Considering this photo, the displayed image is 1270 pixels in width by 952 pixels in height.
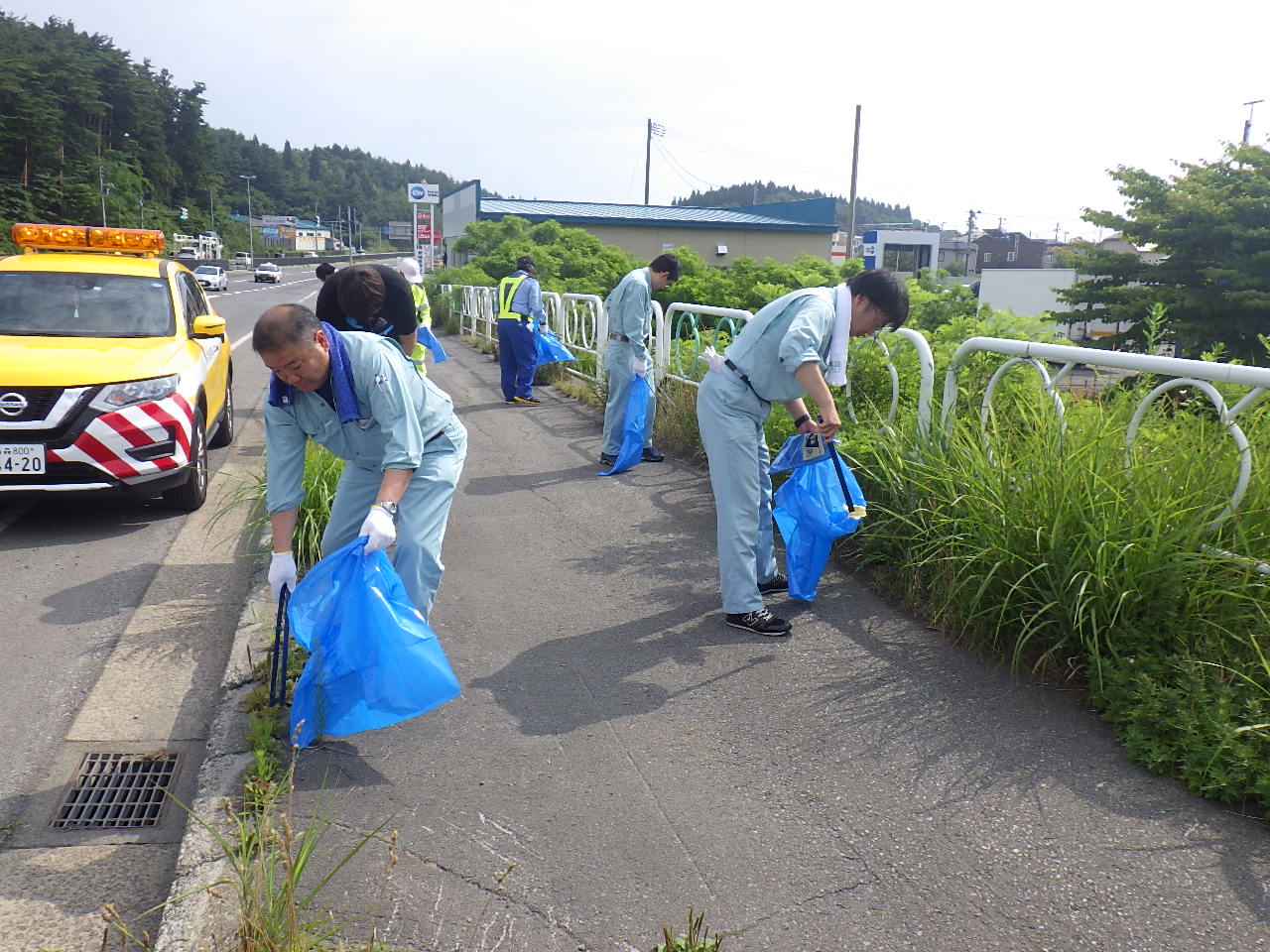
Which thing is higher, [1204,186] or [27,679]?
[1204,186]

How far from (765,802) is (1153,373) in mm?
2375

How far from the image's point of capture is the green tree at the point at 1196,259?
14273 mm

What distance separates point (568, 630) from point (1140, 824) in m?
2.43

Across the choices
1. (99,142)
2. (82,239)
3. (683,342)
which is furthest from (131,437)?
(99,142)

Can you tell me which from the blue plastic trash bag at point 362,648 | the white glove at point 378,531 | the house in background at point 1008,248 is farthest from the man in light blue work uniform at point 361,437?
the house in background at point 1008,248

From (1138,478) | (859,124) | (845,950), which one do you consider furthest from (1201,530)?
(859,124)

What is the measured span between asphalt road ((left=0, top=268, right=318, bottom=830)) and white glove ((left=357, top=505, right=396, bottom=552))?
4.66 ft

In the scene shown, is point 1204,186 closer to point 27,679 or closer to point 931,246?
point 27,679

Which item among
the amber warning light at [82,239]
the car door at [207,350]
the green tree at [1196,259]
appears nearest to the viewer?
the car door at [207,350]

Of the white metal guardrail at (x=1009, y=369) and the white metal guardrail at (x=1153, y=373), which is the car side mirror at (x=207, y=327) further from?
the white metal guardrail at (x=1153, y=373)

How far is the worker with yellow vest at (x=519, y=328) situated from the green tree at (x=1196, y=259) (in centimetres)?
870

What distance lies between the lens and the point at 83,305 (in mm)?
6746

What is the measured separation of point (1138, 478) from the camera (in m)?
3.68

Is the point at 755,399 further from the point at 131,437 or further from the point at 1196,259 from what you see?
the point at 1196,259
